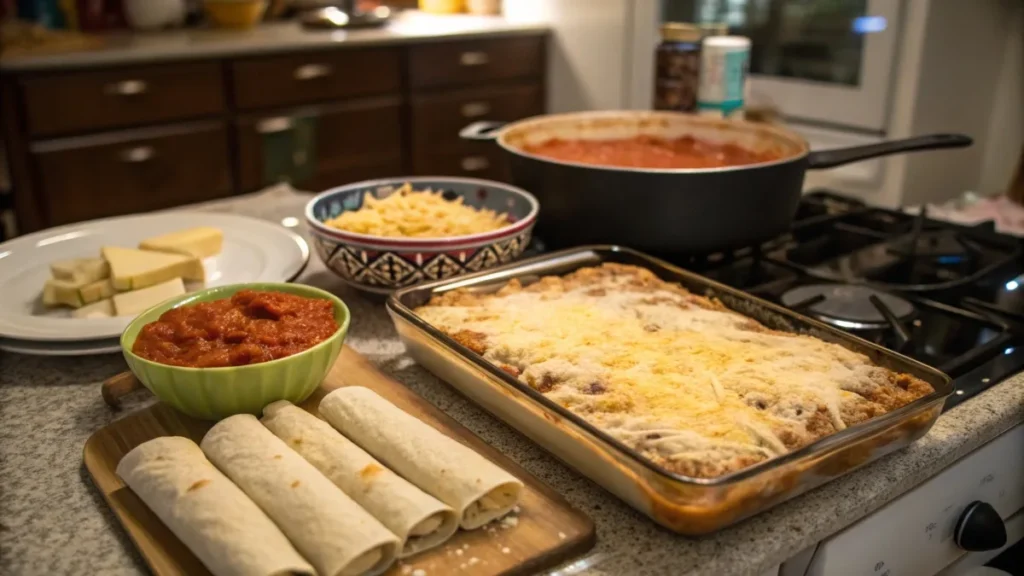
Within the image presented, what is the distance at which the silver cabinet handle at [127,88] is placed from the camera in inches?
102

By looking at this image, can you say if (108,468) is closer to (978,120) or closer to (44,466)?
(44,466)

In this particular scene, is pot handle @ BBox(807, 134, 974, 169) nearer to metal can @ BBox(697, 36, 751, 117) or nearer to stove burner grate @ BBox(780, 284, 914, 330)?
stove burner grate @ BBox(780, 284, 914, 330)

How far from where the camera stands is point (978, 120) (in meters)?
2.36

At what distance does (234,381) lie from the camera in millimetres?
776

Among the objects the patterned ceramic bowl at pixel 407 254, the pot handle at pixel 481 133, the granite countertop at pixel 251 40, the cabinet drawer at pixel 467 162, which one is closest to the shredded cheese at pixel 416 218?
the patterned ceramic bowl at pixel 407 254

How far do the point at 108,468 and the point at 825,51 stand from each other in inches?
91.6

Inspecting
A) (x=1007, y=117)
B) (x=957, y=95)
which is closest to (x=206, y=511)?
(x=957, y=95)

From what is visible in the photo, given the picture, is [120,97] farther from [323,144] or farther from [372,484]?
[372,484]

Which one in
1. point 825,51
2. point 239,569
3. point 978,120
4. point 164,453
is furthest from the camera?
point 825,51

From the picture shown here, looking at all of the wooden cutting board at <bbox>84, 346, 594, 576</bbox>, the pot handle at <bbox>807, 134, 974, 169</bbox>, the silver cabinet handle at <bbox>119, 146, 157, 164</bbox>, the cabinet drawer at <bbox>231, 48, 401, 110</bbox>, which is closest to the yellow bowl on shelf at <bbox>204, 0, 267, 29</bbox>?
the cabinet drawer at <bbox>231, 48, 401, 110</bbox>

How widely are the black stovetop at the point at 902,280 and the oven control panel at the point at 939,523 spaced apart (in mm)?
76

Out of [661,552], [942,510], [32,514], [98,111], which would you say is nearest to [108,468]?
[32,514]

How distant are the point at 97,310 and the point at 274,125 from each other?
2.02 metres

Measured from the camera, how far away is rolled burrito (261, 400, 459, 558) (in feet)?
2.10
